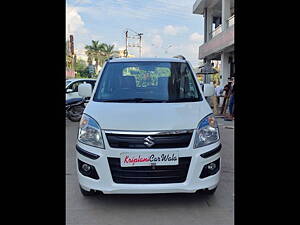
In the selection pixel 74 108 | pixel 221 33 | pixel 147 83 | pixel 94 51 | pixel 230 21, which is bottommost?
pixel 74 108

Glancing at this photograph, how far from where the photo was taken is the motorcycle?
413 inches

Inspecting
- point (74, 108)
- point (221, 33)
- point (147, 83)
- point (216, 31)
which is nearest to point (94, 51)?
point (216, 31)

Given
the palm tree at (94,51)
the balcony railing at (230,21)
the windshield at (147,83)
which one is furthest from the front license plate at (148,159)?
the palm tree at (94,51)

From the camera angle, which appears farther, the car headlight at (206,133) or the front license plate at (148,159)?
the car headlight at (206,133)

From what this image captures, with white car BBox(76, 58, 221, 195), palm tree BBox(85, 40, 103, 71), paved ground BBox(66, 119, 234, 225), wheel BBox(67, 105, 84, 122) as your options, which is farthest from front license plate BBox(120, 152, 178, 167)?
palm tree BBox(85, 40, 103, 71)

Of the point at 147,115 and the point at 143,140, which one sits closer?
the point at 143,140

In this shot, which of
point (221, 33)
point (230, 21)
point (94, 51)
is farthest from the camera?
point (94, 51)

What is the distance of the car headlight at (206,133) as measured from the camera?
325 centimetres

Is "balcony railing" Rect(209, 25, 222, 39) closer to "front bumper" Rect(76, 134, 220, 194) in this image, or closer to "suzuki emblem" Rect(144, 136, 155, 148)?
"front bumper" Rect(76, 134, 220, 194)

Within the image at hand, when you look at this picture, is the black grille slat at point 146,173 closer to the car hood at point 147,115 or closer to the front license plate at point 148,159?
the front license plate at point 148,159

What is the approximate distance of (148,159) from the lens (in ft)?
10.2

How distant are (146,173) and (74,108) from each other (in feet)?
26.9

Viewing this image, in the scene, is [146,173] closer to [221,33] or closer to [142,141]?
[142,141]

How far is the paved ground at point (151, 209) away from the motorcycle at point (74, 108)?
6700mm
